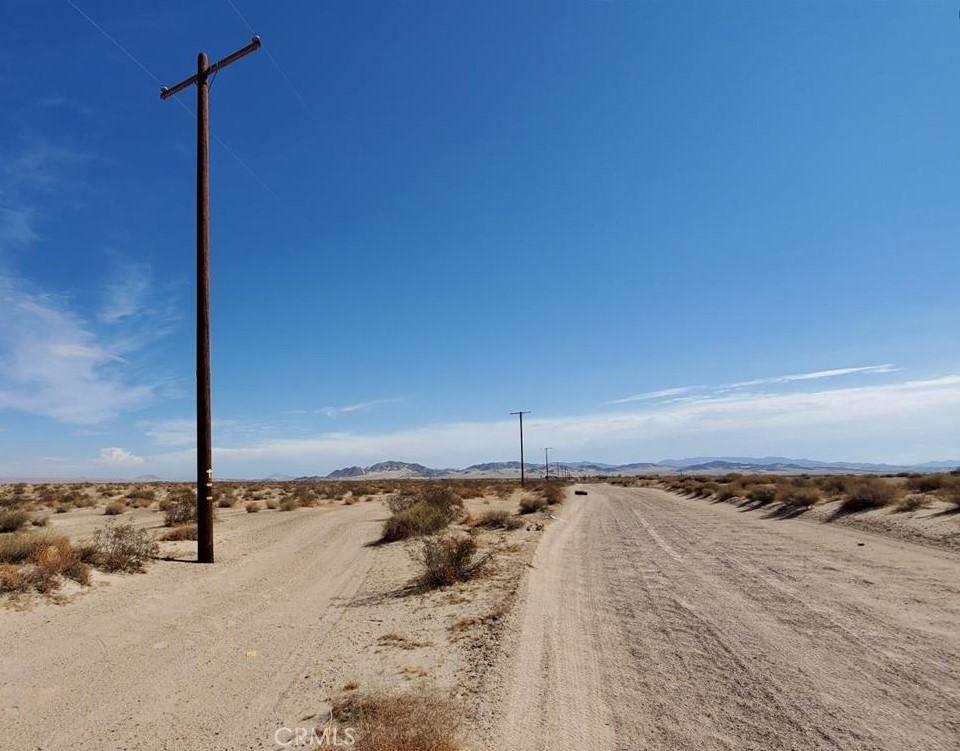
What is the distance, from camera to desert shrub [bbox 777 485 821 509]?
26281 mm

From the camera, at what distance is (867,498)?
22.8 metres

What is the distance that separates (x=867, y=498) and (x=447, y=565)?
64.7 feet

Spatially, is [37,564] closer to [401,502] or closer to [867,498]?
[401,502]

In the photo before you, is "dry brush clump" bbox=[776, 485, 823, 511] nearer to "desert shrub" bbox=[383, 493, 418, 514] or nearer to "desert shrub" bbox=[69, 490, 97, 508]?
"desert shrub" bbox=[383, 493, 418, 514]

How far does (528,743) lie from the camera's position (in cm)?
477

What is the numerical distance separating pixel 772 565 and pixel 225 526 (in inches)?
769

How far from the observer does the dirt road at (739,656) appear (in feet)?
16.2

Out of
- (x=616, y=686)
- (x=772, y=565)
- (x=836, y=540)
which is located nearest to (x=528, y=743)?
(x=616, y=686)

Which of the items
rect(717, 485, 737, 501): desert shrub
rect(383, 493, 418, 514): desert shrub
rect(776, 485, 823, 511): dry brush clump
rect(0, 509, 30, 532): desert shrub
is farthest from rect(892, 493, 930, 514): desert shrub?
rect(0, 509, 30, 532): desert shrub

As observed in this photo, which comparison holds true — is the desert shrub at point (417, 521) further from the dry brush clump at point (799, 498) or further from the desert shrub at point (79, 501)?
the desert shrub at point (79, 501)

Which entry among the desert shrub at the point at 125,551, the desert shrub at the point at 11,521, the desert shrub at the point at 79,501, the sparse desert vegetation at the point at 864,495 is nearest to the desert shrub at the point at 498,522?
the desert shrub at the point at 125,551

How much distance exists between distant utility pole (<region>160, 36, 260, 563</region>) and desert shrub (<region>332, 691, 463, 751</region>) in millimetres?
9396

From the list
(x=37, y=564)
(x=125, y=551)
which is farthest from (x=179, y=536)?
(x=37, y=564)

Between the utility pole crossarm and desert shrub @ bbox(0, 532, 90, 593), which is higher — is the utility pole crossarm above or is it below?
above
